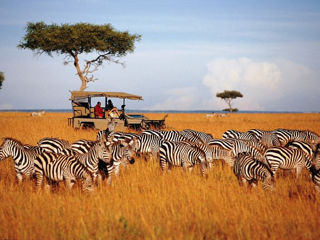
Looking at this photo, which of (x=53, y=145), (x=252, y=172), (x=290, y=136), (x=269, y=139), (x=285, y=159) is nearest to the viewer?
(x=252, y=172)

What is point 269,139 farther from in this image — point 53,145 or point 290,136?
point 53,145

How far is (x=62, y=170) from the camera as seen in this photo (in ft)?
26.0

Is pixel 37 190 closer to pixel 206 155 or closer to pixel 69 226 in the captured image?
pixel 69 226

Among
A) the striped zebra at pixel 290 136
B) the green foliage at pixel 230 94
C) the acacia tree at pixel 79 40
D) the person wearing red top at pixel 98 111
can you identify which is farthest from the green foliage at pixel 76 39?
the green foliage at pixel 230 94

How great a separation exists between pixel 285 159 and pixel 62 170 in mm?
5606

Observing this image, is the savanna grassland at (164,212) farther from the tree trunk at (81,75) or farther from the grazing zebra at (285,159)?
the tree trunk at (81,75)

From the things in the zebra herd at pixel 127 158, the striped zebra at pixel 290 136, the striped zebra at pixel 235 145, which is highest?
the striped zebra at pixel 290 136

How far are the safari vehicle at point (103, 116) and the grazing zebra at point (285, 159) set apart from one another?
12.6m

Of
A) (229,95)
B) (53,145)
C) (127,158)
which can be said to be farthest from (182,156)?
(229,95)

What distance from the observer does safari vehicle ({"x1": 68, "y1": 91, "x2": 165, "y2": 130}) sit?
21469 mm

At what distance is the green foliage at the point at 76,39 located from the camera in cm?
3694

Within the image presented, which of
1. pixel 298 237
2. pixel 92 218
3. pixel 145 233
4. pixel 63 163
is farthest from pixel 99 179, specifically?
pixel 298 237

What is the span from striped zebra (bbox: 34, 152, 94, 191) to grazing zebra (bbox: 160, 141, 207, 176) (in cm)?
306

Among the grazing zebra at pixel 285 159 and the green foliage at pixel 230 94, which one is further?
the green foliage at pixel 230 94
